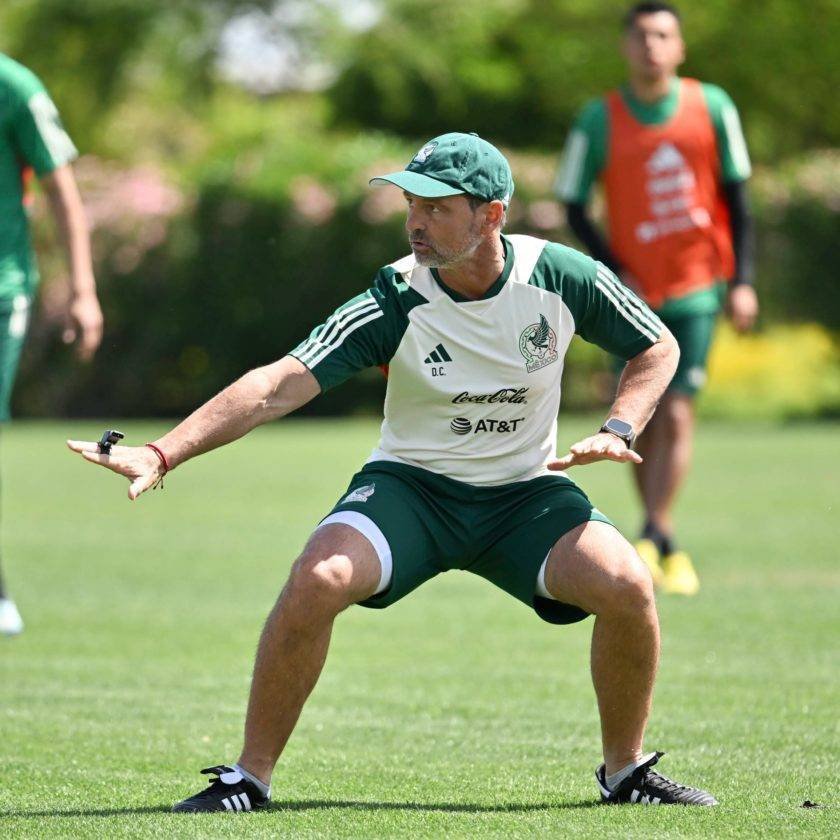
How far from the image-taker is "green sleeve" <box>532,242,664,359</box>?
16.2ft

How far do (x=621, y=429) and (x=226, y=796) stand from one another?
1.47 m

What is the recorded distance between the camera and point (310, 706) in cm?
623

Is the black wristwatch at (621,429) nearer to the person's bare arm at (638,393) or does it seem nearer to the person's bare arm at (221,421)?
the person's bare arm at (638,393)

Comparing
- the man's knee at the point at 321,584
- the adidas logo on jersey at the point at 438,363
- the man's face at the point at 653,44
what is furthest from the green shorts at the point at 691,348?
the man's knee at the point at 321,584

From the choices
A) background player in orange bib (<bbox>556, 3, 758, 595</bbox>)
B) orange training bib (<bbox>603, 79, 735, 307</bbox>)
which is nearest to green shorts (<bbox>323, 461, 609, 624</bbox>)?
background player in orange bib (<bbox>556, 3, 758, 595</bbox>)

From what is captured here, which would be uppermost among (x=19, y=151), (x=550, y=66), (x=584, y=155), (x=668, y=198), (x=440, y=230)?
(x=550, y=66)

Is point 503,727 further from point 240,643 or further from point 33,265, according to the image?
point 33,265

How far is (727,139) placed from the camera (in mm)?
9242

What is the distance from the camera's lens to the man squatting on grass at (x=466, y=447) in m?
4.53

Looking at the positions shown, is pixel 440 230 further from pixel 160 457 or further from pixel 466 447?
pixel 160 457

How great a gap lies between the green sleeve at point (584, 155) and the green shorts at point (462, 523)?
4584mm

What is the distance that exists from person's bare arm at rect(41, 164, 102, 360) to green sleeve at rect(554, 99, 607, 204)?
3.00m

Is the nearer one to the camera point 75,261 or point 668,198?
point 75,261

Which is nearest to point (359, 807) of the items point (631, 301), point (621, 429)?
point (621, 429)
